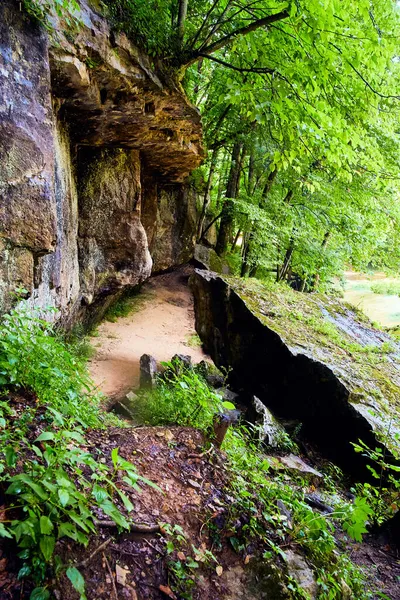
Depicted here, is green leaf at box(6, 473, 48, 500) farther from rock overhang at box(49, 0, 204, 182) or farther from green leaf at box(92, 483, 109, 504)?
rock overhang at box(49, 0, 204, 182)

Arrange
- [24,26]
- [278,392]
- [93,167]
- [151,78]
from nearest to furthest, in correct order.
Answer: [24,26], [151,78], [278,392], [93,167]

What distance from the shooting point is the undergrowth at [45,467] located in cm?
151

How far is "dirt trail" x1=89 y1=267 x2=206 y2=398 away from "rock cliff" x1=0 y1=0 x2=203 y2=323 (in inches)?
45.3

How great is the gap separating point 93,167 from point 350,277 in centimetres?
2648

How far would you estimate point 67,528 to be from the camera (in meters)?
1.56

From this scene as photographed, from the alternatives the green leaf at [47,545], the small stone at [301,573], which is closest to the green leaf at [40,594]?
the green leaf at [47,545]

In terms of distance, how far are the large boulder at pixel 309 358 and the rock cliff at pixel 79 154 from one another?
2352mm

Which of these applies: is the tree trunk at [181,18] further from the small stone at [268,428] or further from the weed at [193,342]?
the weed at [193,342]

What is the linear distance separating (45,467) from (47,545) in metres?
0.54

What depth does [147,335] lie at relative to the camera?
36.5ft

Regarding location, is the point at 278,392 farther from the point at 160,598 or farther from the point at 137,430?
the point at 160,598

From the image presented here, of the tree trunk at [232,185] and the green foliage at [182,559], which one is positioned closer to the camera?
the green foliage at [182,559]

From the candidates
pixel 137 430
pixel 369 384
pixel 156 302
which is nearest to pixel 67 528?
pixel 137 430

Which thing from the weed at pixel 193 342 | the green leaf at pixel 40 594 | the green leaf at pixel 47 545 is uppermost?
the green leaf at pixel 47 545
